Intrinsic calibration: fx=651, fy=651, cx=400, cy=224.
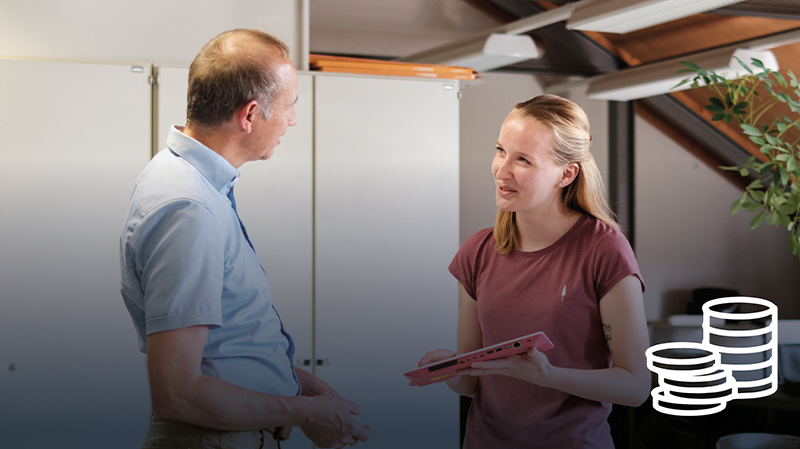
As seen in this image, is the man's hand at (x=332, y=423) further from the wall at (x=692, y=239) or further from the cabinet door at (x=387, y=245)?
the wall at (x=692, y=239)

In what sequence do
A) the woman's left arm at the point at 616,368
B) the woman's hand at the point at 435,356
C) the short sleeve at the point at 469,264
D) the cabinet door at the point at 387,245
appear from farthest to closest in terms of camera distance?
the cabinet door at the point at 387,245 < the short sleeve at the point at 469,264 < the woman's hand at the point at 435,356 < the woman's left arm at the point at 616,368

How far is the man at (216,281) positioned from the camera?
3.46 ft

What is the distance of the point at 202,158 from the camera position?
4.02 ft

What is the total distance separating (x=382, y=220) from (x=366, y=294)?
32 centimetres

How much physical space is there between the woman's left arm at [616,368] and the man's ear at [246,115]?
65 cm

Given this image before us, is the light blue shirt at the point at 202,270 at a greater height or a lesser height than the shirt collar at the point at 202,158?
lesser

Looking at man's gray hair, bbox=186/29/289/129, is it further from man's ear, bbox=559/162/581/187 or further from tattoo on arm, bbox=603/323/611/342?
tattoo on arm, bbox=603/323/611/342

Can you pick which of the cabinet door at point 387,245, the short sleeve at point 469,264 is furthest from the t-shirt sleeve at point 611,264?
the cabinet door at point 387,245

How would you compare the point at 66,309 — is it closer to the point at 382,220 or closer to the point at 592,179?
the point at 382,220

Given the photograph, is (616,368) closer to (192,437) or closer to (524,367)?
(524,367)

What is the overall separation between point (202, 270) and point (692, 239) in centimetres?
450

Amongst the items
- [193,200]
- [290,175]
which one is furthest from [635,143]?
[193,200]

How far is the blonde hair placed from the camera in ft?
4.84

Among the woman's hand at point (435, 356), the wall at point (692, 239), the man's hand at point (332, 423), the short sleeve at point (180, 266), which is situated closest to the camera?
the short sleeve at point (180, 266)
